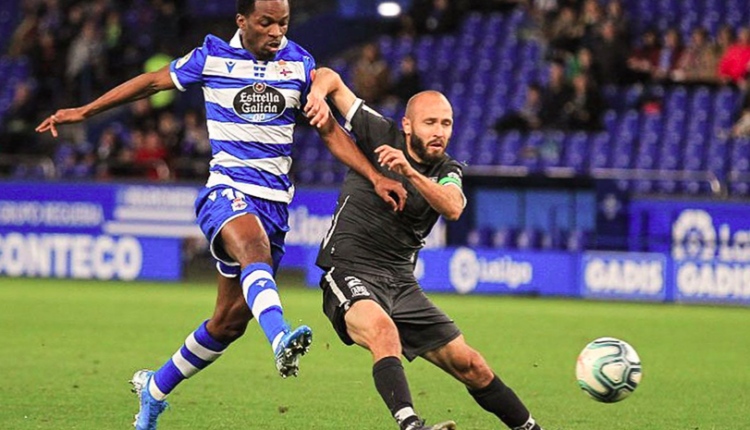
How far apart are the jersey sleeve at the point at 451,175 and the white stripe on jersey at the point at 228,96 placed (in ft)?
2.93

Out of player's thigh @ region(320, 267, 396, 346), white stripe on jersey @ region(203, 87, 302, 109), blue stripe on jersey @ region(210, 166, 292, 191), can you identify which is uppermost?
white stripe on jersey @ region(203, 87, 302, 109)

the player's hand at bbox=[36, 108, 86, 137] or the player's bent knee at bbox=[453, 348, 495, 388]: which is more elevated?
the player's hand at bbox=[36, 108, 86, 137]

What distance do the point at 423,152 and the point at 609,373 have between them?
1.49 m

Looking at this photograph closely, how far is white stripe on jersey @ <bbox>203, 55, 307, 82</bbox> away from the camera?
692cm

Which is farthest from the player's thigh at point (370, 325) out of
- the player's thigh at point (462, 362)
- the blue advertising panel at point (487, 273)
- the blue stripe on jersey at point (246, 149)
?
the blue advertising panel at point (487, 273)

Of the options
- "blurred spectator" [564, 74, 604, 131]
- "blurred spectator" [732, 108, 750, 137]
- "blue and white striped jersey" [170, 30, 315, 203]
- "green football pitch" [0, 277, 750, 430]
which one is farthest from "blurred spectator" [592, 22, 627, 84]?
"blue and white striped jersey" [170, 30, 315, 203]

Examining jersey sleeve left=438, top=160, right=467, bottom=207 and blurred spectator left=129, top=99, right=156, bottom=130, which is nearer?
jersey sleeve left=438, top=160, right=467, bottom=207

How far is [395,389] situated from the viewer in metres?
6.14

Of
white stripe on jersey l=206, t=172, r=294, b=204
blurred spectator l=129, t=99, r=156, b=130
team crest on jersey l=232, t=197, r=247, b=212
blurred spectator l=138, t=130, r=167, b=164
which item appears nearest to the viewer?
team crest on jersey l=232, t=197, r=247, b=212

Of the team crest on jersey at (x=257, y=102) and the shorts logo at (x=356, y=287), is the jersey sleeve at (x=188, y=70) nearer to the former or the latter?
the team crest on jersey at (x=257, y=102)

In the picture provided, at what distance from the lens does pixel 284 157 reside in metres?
7.01

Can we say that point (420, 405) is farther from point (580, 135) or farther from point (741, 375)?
point (580, 135)

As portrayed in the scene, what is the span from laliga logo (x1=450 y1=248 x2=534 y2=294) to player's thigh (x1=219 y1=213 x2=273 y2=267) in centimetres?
1194

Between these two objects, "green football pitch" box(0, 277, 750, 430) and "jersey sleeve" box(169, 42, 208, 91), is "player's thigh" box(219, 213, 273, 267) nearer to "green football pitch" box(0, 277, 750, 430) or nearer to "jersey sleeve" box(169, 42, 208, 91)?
"jersey sleeve" box(169, 42, 208, 91)
